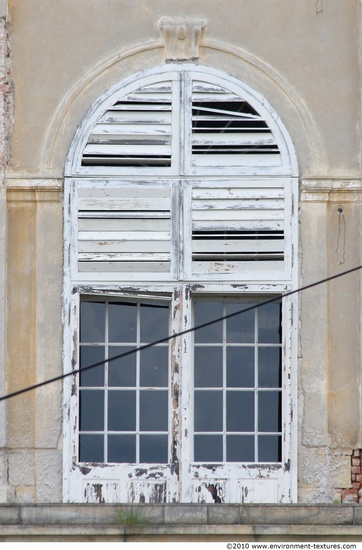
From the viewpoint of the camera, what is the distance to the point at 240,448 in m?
16.7

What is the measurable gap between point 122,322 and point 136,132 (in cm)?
188

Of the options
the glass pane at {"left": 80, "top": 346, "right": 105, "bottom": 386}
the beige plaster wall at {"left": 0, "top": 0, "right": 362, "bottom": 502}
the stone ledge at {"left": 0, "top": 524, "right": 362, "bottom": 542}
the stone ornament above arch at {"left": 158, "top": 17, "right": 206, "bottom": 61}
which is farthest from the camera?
the stone ornament above arch at {"left": 158, "top": 17, "right": 206, "bottom": 61}

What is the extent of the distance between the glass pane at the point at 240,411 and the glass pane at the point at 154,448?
2.17 feet

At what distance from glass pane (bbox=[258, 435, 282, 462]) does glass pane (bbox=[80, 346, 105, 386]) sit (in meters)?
1.67

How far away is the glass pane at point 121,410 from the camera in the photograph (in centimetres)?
1666

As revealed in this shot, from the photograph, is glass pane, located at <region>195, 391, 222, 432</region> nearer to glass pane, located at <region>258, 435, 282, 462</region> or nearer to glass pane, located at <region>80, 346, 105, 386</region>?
glass pane, located at <region>258, 435, 282, 462</region>

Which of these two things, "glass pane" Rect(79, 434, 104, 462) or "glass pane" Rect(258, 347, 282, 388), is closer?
"glass pane" Rect(79, 434, 104, 462)

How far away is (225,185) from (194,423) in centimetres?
235

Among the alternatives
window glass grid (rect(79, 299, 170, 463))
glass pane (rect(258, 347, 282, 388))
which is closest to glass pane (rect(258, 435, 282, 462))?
glass pane (rect(258, 347, 282, 388))

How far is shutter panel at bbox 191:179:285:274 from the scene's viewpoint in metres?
16.6

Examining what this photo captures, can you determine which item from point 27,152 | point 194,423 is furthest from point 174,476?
point 27,152

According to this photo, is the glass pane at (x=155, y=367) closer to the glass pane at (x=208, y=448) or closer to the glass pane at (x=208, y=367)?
the glass pane at (x=208, y=367)

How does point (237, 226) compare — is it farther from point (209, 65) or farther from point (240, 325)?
point (209, 65)

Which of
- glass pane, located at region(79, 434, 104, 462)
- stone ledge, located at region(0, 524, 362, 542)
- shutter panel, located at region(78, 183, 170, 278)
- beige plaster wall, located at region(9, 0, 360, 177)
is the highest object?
beige plaster wall, located at region(9, 0, 360, 177)
